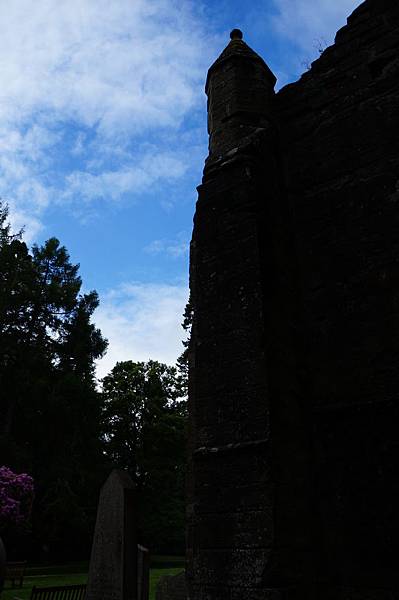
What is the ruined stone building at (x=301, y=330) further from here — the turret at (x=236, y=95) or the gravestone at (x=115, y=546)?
the gravestone at (x=115, y=546)

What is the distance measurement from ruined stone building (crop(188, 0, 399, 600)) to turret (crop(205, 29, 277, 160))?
19 mm

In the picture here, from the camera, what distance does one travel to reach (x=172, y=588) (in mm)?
7621

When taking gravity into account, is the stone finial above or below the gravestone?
above

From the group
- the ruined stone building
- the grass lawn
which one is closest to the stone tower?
the ruined stone building

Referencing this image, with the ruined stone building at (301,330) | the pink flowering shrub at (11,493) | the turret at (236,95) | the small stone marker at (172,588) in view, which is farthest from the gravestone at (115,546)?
the pink flowering shrub at (11,493)

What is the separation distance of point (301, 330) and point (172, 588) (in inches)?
209

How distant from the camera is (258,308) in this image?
4.04 meters

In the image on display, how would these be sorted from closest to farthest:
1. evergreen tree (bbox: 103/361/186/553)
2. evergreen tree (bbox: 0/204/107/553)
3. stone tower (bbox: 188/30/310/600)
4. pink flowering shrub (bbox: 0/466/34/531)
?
stone tower (bbox: 188/30/310/600)
pink flowering shrub (bbox: 0/466/34/531)
evergreen tree (bbox: 0/204/107/553)
evergreen tree (bbox: 103/361/186/553)

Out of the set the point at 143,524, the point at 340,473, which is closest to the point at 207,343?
the point at 340,473

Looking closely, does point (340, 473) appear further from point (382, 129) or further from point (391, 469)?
point (382, 129)

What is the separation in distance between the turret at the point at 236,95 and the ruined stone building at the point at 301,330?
2cm

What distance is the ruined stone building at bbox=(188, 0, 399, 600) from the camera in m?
3.59

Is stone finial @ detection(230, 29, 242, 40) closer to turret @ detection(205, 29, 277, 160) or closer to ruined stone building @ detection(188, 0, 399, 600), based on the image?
turret @ detection(205, 29, 277, 160)

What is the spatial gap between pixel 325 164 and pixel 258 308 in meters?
2.02
